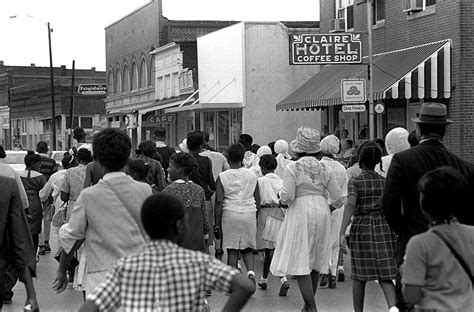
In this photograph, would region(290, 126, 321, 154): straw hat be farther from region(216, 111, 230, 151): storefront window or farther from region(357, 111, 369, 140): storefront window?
region(216, 111, 230, 151): storefront window

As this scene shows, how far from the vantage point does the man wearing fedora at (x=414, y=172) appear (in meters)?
6.82

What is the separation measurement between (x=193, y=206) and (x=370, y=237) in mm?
1752

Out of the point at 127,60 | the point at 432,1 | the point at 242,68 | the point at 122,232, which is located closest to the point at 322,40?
the point at 432,1

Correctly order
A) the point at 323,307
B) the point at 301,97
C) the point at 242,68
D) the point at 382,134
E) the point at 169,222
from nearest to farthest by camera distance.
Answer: the point at 169,222, the point at 323,307, the point at 382,134, the point at 301,97, the point at 242,68

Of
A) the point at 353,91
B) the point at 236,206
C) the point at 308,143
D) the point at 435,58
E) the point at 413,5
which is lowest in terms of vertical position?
the point at 236,206

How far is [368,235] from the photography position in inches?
380

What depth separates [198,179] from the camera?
12484mm

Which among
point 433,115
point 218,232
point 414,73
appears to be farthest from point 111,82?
point 433,115

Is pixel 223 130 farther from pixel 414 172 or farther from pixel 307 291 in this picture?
pixel 414 172

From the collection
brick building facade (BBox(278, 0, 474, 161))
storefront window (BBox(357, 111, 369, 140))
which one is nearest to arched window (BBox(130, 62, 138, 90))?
storefront window (BBox(357, 111, 369, 140))

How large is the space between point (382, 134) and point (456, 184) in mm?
22893

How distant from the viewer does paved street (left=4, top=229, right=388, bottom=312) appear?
37.0 ft

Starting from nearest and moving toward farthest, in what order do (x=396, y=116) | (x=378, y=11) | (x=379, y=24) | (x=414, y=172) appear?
(x=414, y=172), (x=396, y=116), (x=379, y=24), (x=378, y=11)

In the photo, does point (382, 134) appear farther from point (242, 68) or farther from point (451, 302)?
point (451, 302)
